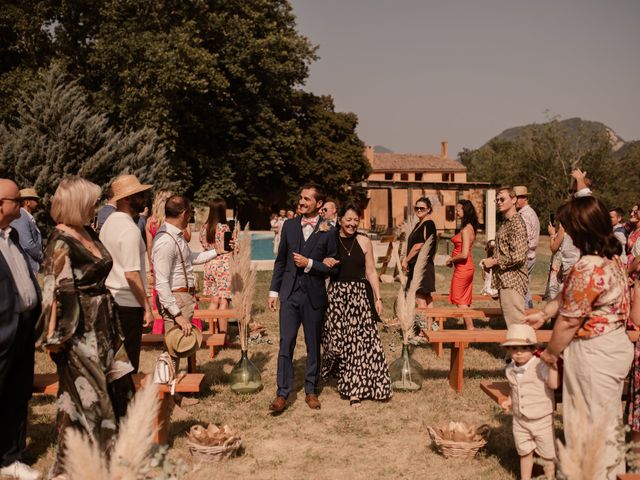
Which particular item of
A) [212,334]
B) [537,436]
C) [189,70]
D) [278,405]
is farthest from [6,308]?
[189,70]

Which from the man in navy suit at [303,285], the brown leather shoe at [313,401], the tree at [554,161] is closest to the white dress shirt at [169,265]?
the man in navy suit at [303,285]

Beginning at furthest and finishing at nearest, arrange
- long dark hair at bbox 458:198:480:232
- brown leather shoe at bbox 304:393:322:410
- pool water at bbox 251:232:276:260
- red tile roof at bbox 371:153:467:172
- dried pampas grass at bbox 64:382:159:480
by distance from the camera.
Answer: red tile roof at bbox 371:153:467:172
pool water at bbox 251:232:276:260
long dark hair at bbox 458:198:480:232
brown leather shoe at bbox 304:393:322:410
dried pampas grass at bbox 64:382:159:480

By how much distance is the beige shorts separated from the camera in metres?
3.78

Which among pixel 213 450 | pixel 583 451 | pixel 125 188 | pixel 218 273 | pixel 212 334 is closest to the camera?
pixel 583 451

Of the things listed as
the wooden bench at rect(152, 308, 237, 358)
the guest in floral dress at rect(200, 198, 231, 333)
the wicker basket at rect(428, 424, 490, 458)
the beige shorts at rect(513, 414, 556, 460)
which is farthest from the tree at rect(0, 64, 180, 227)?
the beige shorts at rect(513, 414, 556, 460)

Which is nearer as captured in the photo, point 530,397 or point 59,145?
point 530,397

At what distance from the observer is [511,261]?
622cm

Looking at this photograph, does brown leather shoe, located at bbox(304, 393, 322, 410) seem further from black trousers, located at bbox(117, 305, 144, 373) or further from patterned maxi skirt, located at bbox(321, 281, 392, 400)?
black trousers, located at bbox(117, 305, 144, 373)

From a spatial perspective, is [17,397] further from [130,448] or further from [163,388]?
[130,448]

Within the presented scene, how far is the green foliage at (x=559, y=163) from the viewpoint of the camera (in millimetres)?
39375

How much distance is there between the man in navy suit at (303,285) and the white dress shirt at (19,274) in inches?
85.5

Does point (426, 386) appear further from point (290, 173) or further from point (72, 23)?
point (290, 173)

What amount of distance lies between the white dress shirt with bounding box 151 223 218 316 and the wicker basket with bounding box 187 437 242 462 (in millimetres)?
1058

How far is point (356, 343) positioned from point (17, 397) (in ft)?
9.97
